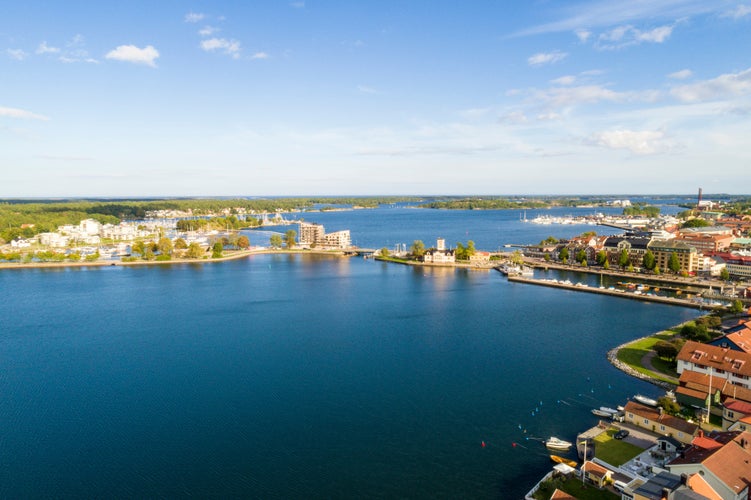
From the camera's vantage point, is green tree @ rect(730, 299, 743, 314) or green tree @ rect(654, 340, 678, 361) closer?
green tree @ rect(654, 340, 678, 361)

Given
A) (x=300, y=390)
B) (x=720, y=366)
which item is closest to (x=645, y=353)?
(x=720, y=366)

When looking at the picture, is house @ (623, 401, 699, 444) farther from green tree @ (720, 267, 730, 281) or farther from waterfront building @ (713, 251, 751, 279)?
waterfront building @ (713, 251, 751, 279)

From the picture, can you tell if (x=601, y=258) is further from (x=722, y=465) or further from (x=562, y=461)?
(x=722, y=465)

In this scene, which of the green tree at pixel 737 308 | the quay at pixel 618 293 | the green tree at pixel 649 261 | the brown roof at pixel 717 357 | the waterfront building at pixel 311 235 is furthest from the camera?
the waterfront building at pixel 311 235

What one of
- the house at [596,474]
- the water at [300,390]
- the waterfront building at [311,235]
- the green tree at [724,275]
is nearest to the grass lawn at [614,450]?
the house at [596,474]

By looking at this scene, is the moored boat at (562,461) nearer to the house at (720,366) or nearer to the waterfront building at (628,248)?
the house at (720,366)

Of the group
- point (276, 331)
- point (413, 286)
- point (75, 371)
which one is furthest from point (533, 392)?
point (413, 286)

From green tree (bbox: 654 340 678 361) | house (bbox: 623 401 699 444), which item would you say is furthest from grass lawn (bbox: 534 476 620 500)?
green tree (bbox: 654 340 678 361)

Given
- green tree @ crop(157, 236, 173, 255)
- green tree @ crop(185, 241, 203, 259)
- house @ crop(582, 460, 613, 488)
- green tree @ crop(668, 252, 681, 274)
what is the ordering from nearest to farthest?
house @ crop(582, 460, 613, 488), green tree @ crop(668, 252, 681, 274), green tree @ crop(185, 241, 203, 259), green tree @ crop(157, 236, 173, 255)
